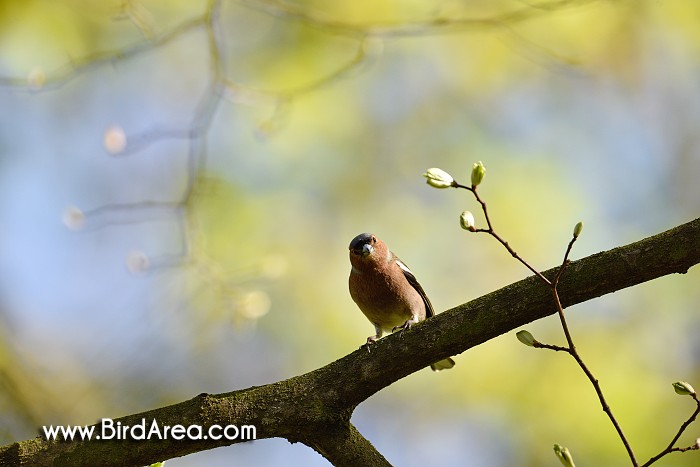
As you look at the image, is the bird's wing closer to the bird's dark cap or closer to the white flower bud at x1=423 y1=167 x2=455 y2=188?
the bird's dark cap

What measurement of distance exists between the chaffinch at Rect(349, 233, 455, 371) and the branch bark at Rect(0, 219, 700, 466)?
1972 millimetres

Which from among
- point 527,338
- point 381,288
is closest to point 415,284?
point 381,288

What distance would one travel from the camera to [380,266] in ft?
17.5

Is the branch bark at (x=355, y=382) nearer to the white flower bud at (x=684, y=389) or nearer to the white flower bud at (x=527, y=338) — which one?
the white flower bud at (x=527, y=338)

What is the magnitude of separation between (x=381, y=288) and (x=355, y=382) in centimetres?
208

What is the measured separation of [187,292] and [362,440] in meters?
3.58

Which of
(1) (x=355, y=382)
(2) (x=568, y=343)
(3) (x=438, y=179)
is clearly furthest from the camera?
(1) (x=355, y=382)

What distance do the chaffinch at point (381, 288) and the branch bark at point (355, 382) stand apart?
197cm

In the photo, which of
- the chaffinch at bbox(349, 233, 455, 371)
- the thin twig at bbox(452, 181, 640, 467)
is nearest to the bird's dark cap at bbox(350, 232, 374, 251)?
the chaffinch at bbox(349, 233, 455, 371)

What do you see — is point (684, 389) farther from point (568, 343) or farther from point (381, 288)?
point (381, 288)

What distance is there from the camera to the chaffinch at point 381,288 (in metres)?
5.27

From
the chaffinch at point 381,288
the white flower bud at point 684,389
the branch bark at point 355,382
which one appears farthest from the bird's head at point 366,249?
the white flower bud at point 684,389

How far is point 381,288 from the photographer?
5.27 m

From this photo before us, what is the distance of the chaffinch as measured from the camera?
5.27 meters
